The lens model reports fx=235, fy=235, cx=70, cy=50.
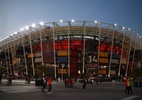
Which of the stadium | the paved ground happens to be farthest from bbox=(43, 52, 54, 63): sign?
the paved ground

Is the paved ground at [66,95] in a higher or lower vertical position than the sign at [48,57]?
Answer: lower

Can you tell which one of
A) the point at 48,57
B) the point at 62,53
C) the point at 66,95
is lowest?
the point at 66,95

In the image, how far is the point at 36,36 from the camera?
9025cm

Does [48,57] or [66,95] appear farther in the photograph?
[48,57]

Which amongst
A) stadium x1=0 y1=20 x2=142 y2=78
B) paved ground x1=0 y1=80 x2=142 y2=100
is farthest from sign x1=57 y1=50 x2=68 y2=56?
paved ground x1=0 y1=80 x2=142 y2=100

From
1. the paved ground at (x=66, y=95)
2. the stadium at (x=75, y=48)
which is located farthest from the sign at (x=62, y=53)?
the paved ground at (x=66, y=95)

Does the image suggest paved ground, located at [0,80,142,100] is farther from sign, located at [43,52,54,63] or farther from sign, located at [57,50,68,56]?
sign, located at [57,50,68,56]

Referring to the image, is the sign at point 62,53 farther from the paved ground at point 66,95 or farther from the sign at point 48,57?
the paved ground at point 66,95

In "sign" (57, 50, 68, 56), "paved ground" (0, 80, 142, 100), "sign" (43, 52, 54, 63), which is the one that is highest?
"sign" (57, 50, 68, 56)

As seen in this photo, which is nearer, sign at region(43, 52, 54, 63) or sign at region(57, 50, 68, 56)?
sign at region(43, 52, 54, 63)

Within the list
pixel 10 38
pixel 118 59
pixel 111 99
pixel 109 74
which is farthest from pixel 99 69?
pixel 111 99

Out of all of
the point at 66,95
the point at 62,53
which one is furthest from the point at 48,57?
the point at 66,95

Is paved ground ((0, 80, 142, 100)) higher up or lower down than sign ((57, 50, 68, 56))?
lower down

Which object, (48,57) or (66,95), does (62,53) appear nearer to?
(48,57)
